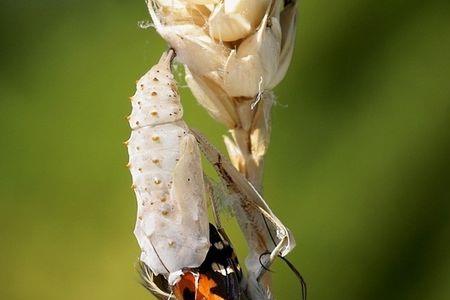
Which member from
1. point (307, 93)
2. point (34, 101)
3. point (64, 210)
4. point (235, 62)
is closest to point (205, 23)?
point (235, 62)

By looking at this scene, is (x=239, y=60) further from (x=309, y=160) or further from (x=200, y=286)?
(x=309, y=160)

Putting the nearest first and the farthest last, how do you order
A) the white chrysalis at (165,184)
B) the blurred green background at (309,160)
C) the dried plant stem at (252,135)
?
the white chrysalis at (165,184)
the dried plant stem at (252,135)
the blurred green background at (309,160)

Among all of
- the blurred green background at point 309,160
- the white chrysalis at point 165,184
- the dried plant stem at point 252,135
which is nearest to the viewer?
the white chrysalis at point 165,184

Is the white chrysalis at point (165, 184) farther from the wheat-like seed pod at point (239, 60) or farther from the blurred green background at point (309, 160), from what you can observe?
the blurred green background at point (309, 160)

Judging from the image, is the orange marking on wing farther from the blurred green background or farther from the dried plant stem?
the blurred green background

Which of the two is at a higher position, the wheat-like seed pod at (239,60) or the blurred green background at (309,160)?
the wheat-like seed pod at (239,60)

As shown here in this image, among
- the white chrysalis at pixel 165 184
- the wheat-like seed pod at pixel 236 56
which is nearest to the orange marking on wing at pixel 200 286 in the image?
the white chrysalis at pixel 165 184

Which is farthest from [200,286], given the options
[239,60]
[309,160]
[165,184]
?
[309,160]

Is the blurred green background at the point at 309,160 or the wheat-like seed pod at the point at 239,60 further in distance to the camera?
the blurred green background at the point at 309,160
